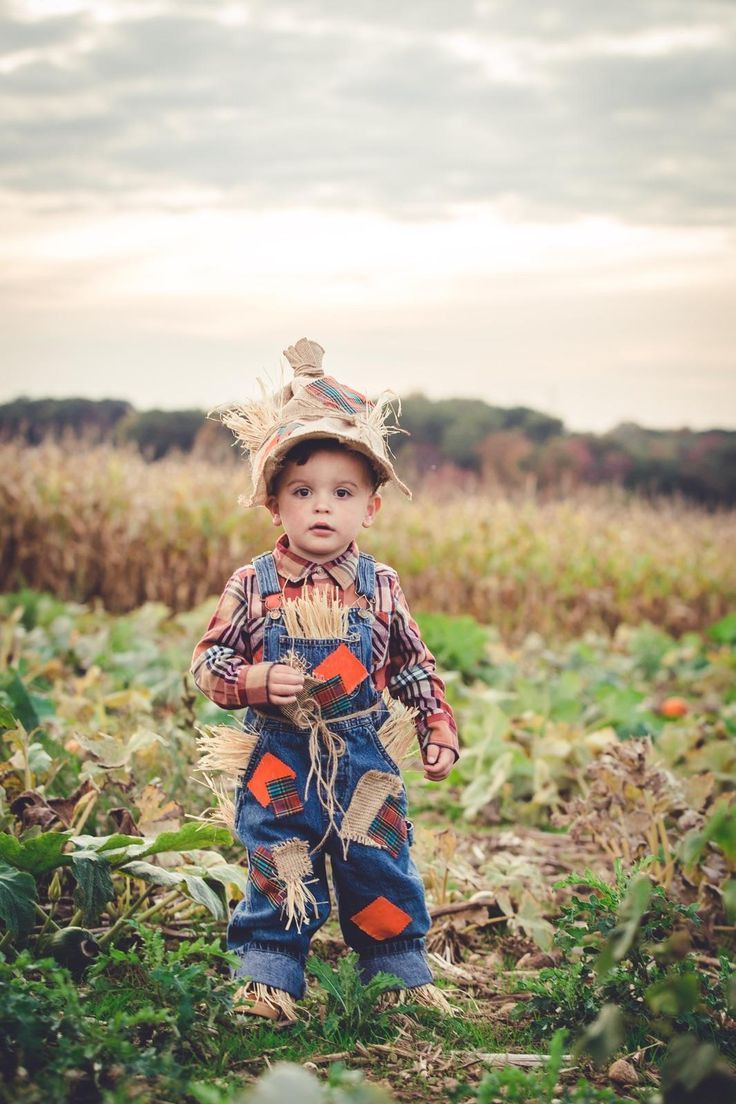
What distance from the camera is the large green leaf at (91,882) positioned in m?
2.34

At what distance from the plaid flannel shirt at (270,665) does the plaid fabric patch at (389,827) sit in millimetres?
165

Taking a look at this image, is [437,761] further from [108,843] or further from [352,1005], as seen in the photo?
[108,843]

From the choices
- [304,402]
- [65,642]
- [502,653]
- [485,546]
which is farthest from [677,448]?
[304,402]

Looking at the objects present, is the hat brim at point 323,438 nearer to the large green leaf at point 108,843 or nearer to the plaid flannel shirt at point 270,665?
the plaid flannel shirt at point 270,665

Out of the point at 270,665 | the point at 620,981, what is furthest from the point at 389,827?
the point at 620,981

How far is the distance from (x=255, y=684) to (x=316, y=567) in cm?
33

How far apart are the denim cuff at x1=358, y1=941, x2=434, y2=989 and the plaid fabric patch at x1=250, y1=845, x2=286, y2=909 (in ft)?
0.89

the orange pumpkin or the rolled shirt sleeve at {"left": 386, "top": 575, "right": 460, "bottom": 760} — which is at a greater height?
the rolled shirt sleeve at {"left": 386, "top": 575, "right": 460, "bottom": 760}

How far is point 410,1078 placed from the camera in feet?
7.13

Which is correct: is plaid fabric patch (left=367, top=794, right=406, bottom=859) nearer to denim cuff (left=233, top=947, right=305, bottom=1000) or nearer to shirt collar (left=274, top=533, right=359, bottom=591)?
denim cuff (left=233, top=947, right=305, bottom=1000)

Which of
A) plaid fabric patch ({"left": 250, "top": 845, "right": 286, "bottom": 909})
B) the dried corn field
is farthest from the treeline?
plaid fabric patch ({"left": 250, "top": 845, "right": 286, "bottom": 909})

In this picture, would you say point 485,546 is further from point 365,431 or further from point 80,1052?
point 80,1052

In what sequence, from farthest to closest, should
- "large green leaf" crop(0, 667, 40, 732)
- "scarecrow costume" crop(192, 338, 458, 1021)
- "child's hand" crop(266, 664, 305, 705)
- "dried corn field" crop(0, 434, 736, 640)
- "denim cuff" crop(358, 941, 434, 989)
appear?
"dried corn field" crop(0, 434, 736, 640)
"large green leaf" crop(0, 667, 40, 732)
"denim cuff" crop(358, 941, 434, 989)
"scarecrow costume" crop(192, 338, 458, 1021)
"child's hand" crop(266, 664, 305, 705)

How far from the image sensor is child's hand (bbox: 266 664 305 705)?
232 cm
